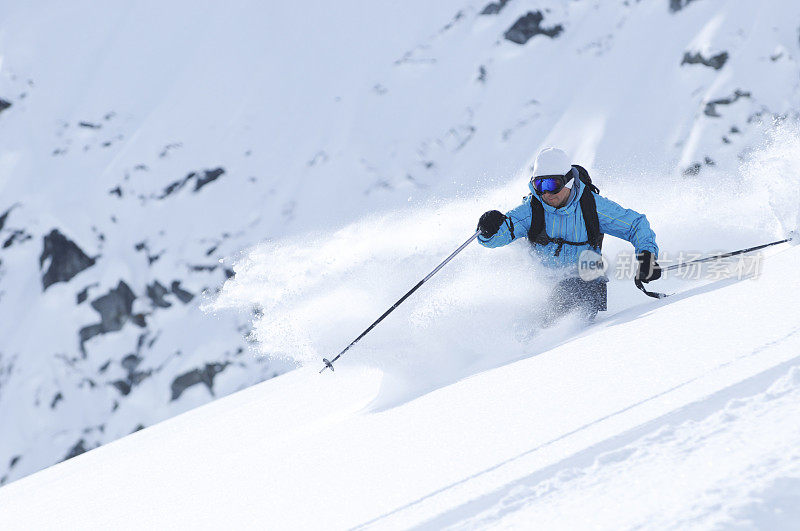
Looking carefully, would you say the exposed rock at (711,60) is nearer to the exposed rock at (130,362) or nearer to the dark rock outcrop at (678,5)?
the dark rock outcrop at (678,5)

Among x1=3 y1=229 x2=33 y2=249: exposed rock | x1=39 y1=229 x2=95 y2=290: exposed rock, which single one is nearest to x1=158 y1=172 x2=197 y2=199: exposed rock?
x1=39 y1=229 x2=95 y2=290: exposed rock

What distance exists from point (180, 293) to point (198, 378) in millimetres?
5240

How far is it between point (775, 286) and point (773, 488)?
2124mm

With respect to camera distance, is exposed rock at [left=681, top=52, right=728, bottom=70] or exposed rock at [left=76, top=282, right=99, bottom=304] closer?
exposed rock at [left=681, top=52, right=728, bottom=70]

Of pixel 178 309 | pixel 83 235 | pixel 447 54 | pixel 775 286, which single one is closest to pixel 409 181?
pixel 447 54

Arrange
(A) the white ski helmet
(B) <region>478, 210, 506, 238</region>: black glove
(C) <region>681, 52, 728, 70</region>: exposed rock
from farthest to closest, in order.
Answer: (C) <region>681, 52, 728, 70</region>: exposed rock < (B) <region>478, 210, 506, 238</region>: black glove < (A) the white ski helmet

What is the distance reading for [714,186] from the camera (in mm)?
7160

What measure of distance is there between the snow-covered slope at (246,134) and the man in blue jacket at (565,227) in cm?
2134

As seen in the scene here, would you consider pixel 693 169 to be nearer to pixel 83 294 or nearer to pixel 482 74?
pixel 482 74

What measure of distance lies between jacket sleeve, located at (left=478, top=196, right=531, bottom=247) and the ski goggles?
38 cm

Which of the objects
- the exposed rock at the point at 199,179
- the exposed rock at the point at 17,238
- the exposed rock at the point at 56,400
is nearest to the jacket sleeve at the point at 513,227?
the exposed rock at the point at 199,179

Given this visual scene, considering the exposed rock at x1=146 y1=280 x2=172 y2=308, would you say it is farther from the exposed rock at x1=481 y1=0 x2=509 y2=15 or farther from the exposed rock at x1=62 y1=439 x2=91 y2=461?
the exposed rock at x1=481 y1=0 x2=509 y2=15

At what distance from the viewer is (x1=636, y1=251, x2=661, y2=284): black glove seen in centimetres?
486

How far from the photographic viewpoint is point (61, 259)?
1554 inches
